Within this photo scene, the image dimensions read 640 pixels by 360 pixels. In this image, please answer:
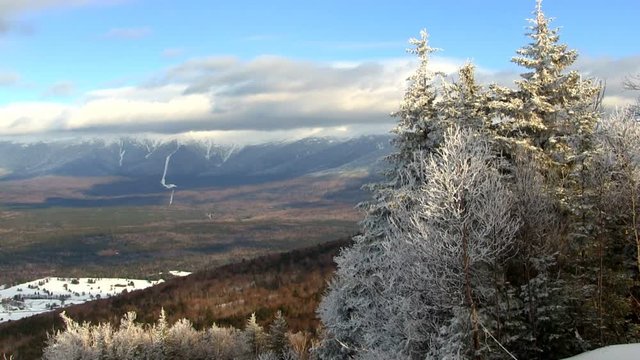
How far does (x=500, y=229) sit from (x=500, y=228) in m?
0.53

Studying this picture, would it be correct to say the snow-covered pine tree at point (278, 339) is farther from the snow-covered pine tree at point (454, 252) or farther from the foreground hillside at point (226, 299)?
the snow-covered pine tree at point (454, 252)

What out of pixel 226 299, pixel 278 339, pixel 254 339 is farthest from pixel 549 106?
pixel 226 299

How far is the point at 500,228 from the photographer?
896 inches

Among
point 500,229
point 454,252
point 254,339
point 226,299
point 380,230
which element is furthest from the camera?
point 226,299

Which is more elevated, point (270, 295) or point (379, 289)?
point (379, 289)

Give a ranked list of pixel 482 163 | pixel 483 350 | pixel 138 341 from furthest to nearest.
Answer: pixel 138 341 → pixel 482 163 → pixel 483 350

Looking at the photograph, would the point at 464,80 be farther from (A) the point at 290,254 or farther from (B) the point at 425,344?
(A) the point at 290,254

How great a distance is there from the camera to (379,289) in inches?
1074

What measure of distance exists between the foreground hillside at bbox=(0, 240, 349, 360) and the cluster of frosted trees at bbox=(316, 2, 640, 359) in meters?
50.7

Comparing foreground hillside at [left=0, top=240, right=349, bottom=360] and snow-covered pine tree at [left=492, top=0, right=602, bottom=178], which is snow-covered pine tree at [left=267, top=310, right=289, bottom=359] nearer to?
foreground hillside at [left=0, top=240, right=349, bottom=360]

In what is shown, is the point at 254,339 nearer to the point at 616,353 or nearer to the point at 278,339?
the point at 278,339

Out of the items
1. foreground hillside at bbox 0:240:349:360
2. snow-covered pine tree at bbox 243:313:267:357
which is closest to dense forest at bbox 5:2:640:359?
snow-covered pine tree at bbox 243:313:267:357

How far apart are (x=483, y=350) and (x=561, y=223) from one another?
8.72 metres

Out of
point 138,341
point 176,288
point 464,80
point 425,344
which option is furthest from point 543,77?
point 176,288
